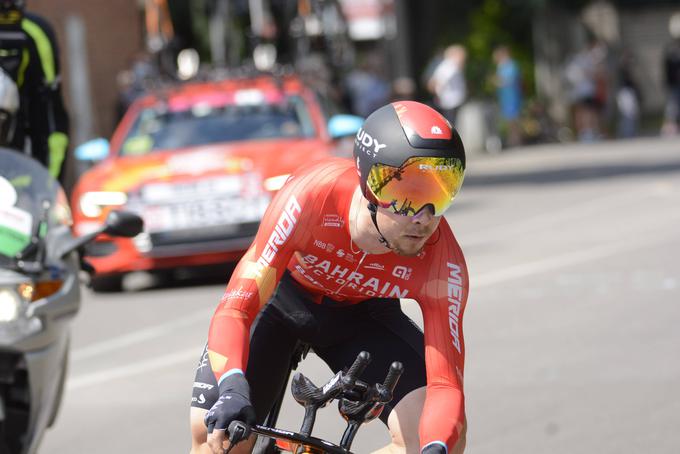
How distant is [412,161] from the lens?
12.6 ft

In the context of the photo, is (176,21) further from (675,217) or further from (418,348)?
(418,348)

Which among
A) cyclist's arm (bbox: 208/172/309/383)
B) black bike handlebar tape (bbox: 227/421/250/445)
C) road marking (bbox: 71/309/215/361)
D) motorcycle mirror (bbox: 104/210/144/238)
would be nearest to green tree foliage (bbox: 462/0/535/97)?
road marking (bbox: 71/309/215/361)

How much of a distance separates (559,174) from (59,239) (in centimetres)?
1844

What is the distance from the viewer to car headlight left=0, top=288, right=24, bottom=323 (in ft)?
16.8

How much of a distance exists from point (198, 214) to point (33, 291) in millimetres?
7442

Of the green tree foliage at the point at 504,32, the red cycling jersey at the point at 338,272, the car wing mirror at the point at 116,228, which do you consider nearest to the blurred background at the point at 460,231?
the car wing mirror at the point at 116,228

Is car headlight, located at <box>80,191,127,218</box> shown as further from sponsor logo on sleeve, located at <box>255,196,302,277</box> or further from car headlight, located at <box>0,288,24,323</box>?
sponsor logo on sleeve, located at <box>255,196,302,277</box>

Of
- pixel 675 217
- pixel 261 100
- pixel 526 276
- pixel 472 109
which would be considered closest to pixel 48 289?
pixel 526 276

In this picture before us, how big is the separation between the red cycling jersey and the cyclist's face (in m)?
0.23

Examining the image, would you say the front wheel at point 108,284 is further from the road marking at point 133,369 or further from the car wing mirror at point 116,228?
the car wing mirror at point 116,228

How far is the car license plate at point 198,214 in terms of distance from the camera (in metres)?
12.7

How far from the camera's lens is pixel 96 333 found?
36.5 ft

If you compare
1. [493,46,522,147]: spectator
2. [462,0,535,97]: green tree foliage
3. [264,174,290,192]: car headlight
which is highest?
[264,174,290,192]: car headlight

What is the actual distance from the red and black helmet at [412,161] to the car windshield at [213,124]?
9584 millimetres
